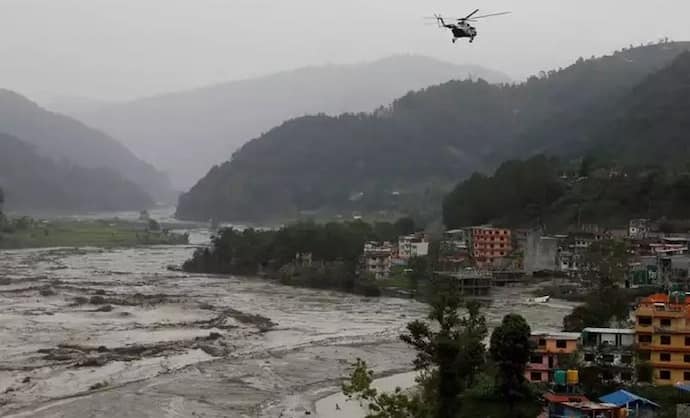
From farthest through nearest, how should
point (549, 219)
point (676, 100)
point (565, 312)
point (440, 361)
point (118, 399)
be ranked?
point (676, 100) → point (549, 219) → point (565, 312) → point (118, 399) → point (440, 361)

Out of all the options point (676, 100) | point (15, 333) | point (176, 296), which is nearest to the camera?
point (15, 333)

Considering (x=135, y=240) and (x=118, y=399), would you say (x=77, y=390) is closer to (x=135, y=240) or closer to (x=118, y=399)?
(x=118, y=399)

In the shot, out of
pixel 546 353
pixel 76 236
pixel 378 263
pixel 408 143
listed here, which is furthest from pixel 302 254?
pixel 408 143

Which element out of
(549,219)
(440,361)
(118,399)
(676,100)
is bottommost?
(118,399)

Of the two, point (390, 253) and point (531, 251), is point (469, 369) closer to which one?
point (531, 251)

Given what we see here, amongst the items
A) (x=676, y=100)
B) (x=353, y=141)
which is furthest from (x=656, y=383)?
(x=353, y=141)

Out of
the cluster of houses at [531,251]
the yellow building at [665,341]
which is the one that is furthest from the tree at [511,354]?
the cluster of houses at [531,251]

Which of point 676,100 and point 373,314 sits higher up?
point 676,100
